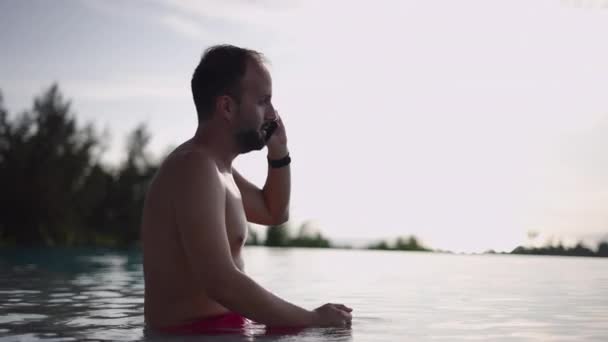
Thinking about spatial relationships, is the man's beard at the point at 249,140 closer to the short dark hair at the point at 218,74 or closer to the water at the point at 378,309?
the short dark hair at the point at 218,74

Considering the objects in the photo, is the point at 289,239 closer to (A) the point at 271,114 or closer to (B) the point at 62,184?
(B) the point at 62,184

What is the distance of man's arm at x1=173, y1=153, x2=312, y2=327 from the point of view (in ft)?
9.20

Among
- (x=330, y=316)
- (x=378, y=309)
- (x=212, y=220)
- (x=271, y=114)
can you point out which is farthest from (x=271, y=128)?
(x=378, y=309)

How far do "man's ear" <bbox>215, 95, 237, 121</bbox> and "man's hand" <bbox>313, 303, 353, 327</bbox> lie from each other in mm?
836

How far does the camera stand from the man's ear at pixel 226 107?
305cm

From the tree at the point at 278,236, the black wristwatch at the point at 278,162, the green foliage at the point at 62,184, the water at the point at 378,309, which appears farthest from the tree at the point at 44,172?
the black wristwatch at the point at 278,162

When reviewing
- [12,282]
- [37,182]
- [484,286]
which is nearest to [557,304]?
[484,286]

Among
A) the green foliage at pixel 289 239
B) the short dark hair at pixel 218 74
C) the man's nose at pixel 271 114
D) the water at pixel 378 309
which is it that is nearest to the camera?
the short dark hair at pixel 218 74

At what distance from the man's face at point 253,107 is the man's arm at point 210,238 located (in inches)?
9.0

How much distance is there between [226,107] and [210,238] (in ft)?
1.81

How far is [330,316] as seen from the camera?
3148mm

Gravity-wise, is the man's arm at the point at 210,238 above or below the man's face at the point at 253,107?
below

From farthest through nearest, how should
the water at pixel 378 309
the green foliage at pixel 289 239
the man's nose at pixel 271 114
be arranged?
the green foliage at pixel 289 239 < the water at pixel 378 309 < the man's nose at pixel 271 114

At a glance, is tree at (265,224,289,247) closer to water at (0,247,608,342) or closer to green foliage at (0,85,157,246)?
green foliage at (0,85,157,246)
